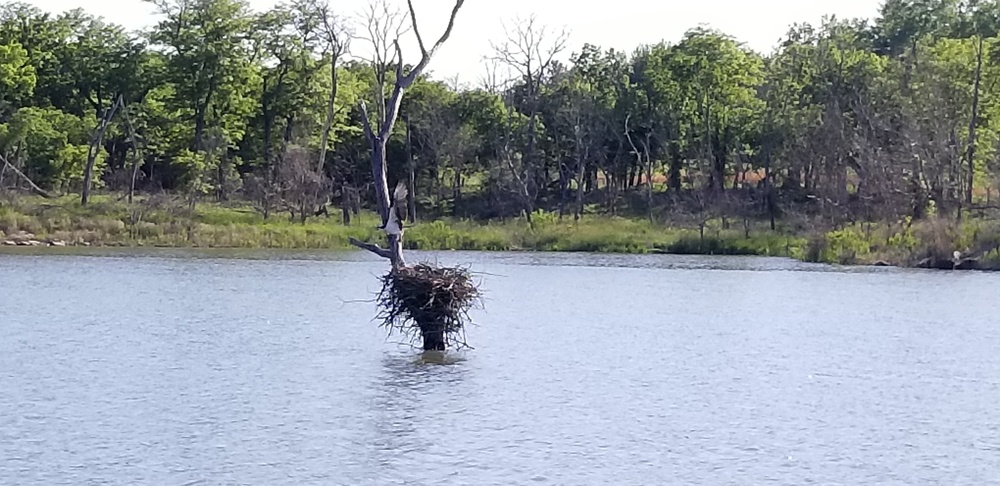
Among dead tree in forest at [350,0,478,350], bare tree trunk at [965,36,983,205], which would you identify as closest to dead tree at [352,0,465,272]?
dead tree in forest at [350,0,478,350]

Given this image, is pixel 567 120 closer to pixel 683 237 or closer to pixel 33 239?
pixel 683 237

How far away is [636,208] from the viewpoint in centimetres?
7806

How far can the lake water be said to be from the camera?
15.8m

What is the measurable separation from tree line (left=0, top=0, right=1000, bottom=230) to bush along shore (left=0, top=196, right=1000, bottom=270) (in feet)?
8.58

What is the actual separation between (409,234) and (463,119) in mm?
19859

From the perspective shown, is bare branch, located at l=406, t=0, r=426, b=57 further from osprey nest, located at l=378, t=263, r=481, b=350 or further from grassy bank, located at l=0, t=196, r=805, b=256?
grassy bank, located at l=0, t=196, r=805, b=256

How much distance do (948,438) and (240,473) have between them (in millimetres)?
8674

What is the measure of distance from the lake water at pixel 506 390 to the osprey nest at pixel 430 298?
0.71m

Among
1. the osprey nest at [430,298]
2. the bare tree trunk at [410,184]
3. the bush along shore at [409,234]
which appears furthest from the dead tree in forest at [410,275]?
the bare tree trunk at [410,184]

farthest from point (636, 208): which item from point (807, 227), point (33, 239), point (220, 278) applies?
point (220, 278)

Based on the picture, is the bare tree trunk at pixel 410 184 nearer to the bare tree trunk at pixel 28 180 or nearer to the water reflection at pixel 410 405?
the bare tree trunk at pixel 28 180

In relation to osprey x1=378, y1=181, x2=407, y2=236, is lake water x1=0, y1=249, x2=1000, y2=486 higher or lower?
lower

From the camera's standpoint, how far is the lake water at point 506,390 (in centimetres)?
1584

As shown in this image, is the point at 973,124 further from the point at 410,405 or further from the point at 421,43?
the point at 410,405
